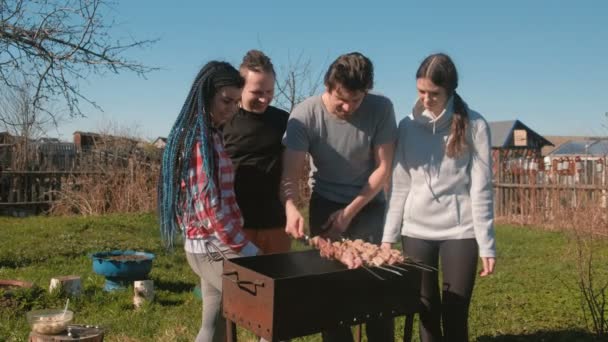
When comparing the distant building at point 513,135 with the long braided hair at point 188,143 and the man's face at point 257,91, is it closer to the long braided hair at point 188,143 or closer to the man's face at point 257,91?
the man's face at point 257,91

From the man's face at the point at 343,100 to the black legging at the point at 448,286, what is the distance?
2.68 ft

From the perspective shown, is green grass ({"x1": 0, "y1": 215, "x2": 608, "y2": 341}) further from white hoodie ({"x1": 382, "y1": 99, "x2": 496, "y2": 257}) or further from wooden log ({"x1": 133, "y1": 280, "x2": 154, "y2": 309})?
white hoodie ({"x1": 382, "y1": 99, "x2": 496, "y2": 257})

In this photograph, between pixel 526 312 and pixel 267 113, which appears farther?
pixel 526 312

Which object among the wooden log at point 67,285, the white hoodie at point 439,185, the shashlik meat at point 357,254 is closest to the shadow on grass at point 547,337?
the white hoodie at point 439,185

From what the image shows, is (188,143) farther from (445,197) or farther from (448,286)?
(448,286)

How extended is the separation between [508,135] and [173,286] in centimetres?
2689

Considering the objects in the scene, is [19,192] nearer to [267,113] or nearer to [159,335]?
[159,335]

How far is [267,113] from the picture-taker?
3.55 meters

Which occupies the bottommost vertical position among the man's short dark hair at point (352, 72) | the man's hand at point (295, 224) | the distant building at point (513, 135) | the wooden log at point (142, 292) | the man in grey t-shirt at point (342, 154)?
the wooden log at point (142, 292)

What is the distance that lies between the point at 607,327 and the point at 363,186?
263 cm

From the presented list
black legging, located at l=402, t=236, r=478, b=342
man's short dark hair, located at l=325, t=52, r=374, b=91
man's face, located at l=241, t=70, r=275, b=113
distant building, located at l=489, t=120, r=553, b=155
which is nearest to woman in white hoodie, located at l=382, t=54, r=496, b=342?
black legging, located at l=402, t=236, r=478, b=342

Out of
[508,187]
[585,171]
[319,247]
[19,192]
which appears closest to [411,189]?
[319,247]

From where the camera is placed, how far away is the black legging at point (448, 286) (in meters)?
3.15

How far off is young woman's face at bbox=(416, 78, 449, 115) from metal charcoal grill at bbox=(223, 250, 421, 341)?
89 cm
